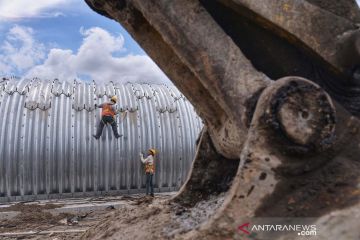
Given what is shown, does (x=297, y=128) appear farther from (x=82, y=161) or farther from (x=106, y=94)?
(x=106, y=94)

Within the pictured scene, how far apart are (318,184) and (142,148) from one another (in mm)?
11802

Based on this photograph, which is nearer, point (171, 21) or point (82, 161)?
point (171, 21)

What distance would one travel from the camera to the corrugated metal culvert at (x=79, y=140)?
13.2 m

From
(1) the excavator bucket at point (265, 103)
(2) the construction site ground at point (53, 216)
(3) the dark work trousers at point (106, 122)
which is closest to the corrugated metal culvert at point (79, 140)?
(3) the dark work trousers at point (106, 122)

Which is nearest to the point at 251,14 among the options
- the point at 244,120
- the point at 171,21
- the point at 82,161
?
the point at 171,21

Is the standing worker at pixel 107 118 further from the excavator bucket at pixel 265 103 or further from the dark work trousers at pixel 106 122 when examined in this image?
the excavator bucket at pixel 265 103

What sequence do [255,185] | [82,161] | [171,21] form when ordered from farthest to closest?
[82,161], [171,21], [255,185]

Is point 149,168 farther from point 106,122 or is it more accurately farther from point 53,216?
point 53,216

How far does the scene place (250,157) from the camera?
2.39 meters

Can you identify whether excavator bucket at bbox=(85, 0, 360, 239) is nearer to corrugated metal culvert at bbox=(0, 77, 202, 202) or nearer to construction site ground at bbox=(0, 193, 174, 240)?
construction site ground at bbox=(0, 193, 174, 240)

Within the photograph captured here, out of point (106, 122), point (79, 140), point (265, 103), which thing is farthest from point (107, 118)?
point (265, 103)

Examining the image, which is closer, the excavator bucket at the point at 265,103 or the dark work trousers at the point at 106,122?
the excavator bucket at the point at 265,103

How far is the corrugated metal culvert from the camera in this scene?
13.2 meters

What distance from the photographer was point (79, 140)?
13.6 m
